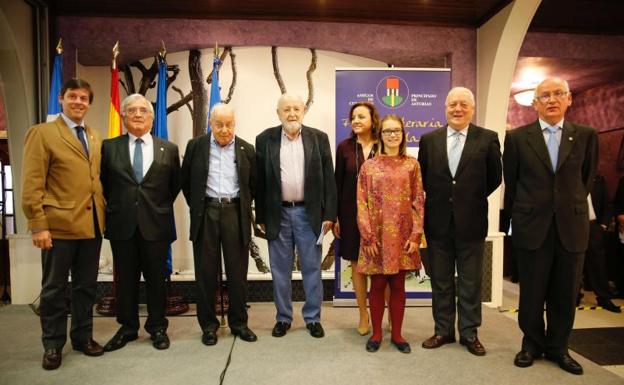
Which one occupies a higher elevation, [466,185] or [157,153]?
[157,153]

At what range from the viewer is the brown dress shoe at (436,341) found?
2773 millimetres

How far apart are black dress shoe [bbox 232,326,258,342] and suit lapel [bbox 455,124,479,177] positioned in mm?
1717

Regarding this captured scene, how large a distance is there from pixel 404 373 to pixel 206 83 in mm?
3523

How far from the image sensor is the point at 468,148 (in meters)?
2.68

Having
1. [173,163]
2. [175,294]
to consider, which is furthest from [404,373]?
[175,294]

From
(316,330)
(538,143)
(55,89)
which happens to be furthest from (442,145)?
(55,89)

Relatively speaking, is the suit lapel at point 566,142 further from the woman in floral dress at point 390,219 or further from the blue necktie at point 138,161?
the blue necktie at point 138,161

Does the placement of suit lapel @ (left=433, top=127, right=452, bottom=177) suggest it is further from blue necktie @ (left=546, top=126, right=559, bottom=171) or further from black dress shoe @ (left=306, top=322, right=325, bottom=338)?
black dress shoe @ (left=306, top=322, right=325, bottom=338)

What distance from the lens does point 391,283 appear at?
9.00 feet

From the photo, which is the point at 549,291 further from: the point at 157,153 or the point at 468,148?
the point at 157,153

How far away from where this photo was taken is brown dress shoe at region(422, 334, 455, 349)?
9.10 feet

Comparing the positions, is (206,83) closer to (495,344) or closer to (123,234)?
(123,234)

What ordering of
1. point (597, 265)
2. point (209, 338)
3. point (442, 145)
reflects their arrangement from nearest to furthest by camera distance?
point (442, 145) → point (209, 338) → point (597, 265)

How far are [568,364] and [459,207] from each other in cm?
105
